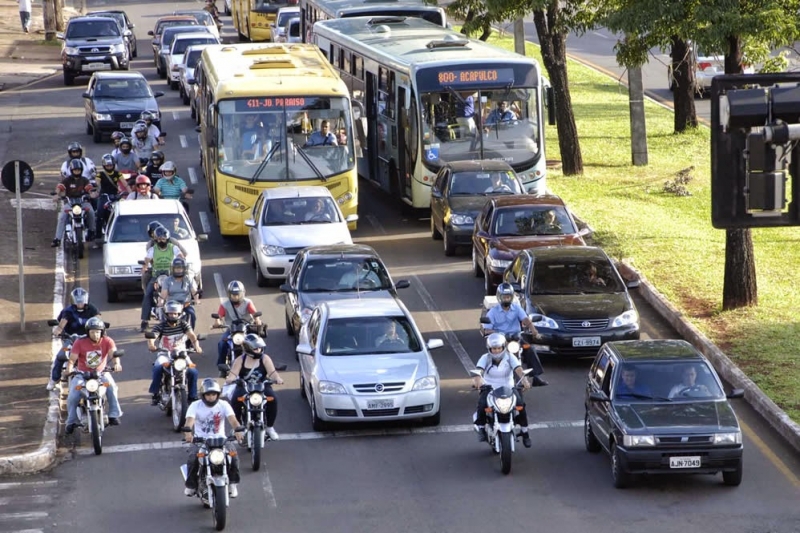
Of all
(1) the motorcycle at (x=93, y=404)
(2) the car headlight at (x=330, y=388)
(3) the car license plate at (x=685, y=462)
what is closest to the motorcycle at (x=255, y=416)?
(2) the car headlight at (x=330, y=388)

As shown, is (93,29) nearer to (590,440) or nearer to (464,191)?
(464,191)

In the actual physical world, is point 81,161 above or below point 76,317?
above

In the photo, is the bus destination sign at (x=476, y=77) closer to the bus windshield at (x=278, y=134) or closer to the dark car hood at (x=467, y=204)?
the bus windshield at (x=278, y=134)

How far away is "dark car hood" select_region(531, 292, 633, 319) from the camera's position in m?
20.8

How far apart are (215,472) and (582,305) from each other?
7747mm

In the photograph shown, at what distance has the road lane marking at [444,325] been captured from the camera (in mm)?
21609

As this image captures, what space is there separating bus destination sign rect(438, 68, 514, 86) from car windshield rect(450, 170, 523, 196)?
197 cm

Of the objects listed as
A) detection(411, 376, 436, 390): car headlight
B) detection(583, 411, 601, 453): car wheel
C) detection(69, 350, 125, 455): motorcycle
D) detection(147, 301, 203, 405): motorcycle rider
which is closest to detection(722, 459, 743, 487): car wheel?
detection(583, 411, 601, 453): car wheel

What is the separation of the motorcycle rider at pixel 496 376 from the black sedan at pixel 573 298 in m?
3.55

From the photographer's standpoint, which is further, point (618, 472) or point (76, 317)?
point (76, 317)

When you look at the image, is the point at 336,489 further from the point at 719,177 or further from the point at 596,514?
the point at 719,177

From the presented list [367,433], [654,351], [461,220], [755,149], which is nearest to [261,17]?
[461,220]

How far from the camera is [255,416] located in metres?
16.7

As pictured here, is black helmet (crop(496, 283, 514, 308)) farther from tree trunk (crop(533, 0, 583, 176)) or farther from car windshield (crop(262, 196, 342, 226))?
tree trunk (crop(533, 0, 583, 176))
